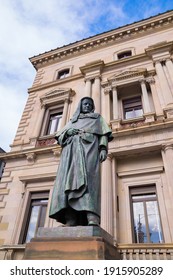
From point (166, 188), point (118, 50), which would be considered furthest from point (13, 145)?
point (118, 50)

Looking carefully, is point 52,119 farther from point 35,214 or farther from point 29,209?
point 35,214

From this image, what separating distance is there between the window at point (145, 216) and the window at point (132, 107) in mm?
4290

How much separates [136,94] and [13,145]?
7.39 meters

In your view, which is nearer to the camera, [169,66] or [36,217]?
[36,217]

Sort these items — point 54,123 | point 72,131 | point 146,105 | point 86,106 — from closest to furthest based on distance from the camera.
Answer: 1. point 72,131
2. point 86,106
3. point 146,105
4. point 54,123

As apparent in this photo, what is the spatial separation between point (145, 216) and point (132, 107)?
19.4 feet

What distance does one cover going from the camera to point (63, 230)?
8.70ft

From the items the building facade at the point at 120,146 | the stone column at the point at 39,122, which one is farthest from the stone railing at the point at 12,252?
the stone column at the point at 39,122

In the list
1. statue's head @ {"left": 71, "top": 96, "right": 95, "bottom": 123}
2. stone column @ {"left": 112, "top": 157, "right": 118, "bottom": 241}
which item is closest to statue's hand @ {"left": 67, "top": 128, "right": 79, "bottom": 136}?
statue's head @ {"left": 71, "top": 96, "right": 95, "bottom": 123}

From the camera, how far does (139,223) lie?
25.0 feet

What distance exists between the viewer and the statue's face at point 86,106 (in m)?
4.19

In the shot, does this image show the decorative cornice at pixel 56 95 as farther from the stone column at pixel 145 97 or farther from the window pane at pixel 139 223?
the window pane at pixel 139 223

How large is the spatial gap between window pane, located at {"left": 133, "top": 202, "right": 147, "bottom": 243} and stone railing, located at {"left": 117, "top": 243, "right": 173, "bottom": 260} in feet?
3.79

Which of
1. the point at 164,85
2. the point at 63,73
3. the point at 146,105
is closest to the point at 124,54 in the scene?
the point at 63,73
